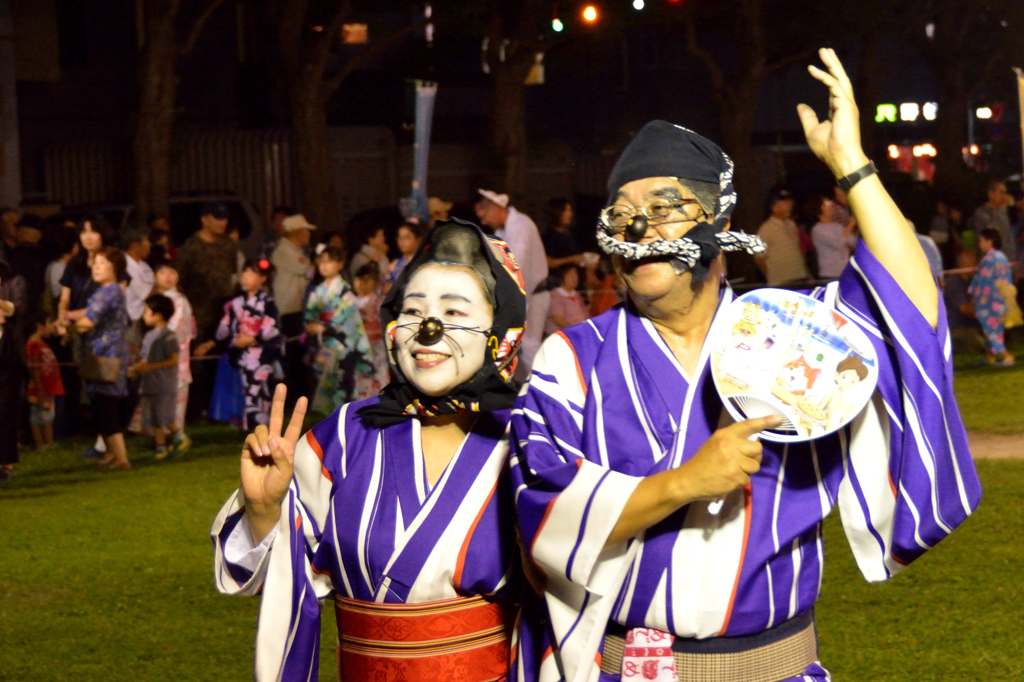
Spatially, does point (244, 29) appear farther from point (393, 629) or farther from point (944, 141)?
point (393, 629)

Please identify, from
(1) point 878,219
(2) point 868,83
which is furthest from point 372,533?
(2) point 868,83

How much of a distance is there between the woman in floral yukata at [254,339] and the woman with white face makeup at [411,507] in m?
7.12

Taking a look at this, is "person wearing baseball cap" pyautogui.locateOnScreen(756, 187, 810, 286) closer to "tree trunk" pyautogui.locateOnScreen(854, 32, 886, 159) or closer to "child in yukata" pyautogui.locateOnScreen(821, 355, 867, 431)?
"child in yukata" pyautogui.locateOnScreen(821, 355, 867, 431)

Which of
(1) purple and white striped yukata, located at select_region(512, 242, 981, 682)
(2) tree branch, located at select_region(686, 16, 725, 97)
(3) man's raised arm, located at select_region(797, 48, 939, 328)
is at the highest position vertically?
(2) tree branch, located at select_region(686, 16, 725, 97)

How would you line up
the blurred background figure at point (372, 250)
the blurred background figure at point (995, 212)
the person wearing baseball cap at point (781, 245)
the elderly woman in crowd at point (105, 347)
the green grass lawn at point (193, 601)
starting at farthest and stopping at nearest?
the blurred background figure at point (995, 212)
the person wearing baseball cap at point (781, 245)
the blurred background figure at point (372, 250)
the elderly woman in crowd at point (105, 347)
the green grass lawn at point (193, 601)

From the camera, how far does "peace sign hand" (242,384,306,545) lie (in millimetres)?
3121

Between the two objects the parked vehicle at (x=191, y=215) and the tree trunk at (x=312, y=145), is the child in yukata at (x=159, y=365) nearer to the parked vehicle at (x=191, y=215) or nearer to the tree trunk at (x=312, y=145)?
the parked vehicle at (x=191, y=215)

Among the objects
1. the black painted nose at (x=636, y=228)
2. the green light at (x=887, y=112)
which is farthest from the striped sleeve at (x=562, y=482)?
the green light at (x=887, y=112)

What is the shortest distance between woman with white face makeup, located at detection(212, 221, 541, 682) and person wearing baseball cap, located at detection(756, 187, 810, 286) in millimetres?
10722

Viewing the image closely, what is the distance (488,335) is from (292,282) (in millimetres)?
9315

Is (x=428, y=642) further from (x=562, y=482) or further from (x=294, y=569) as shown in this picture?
(x=562, y=482)

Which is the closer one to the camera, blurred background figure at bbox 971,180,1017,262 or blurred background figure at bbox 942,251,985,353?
blurred background figure at bbox 942,251,985,353

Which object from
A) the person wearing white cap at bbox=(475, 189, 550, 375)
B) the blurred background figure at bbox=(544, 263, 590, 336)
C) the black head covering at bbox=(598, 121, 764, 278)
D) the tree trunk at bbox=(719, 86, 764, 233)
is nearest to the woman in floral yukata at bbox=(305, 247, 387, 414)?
the person wearing white cap at bbox=(475, 189, 550, 375)

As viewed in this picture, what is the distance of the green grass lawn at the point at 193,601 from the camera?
18.6 feet
